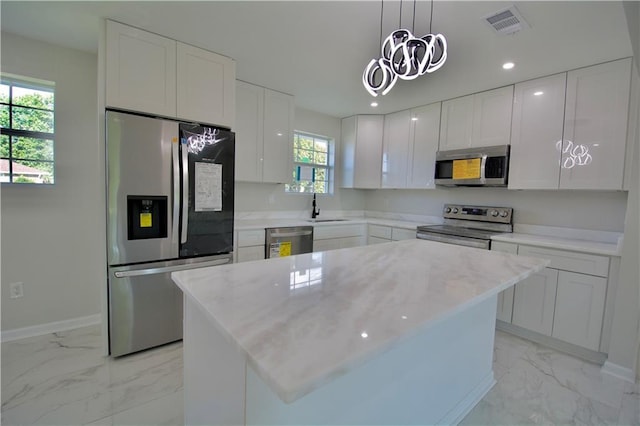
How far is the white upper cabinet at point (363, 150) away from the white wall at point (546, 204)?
70 centimetres

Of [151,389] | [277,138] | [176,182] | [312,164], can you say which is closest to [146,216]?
[176,182]

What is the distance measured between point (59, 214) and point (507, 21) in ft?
12.5

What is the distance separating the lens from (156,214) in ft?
7.49

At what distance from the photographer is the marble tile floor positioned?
1679mm

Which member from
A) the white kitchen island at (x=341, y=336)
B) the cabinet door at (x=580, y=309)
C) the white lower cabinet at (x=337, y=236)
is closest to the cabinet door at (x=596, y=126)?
the cabinet door at (x=580, y=309)

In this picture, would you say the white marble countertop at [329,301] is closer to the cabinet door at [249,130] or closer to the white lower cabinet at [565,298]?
the white lower cabinet at [565,298]

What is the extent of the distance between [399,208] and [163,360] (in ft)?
11.5

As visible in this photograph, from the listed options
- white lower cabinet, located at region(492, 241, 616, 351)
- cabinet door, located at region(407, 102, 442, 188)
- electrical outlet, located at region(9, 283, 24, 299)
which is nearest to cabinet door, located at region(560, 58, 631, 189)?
white lower cabinet, located at region(492, 241, 616, 351)

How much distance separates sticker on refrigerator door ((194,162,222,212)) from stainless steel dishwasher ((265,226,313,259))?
0.77 meters

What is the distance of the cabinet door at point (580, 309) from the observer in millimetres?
2301

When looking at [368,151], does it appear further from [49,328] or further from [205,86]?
[49,328]

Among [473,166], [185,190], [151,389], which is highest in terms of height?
[473,166]

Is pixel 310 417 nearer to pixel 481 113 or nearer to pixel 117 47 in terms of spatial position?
pixel 117 47

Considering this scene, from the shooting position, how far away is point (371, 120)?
169 inches
